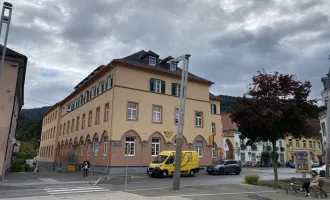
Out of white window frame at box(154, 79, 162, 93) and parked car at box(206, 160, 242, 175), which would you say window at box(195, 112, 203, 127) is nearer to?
white window frame at box(154, 79, 162, 93)

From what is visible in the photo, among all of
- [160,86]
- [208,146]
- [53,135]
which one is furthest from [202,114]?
[53,135]

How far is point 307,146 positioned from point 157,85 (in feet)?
178

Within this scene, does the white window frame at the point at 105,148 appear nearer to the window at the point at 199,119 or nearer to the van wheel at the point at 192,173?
the van wheel at the point at 192,173

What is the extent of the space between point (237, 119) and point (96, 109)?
2062 centimetres

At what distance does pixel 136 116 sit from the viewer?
103ft

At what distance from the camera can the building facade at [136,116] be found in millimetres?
30031

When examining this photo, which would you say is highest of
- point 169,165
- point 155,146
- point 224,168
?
point 155,146

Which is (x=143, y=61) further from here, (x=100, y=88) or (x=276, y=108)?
(x=276, y=108)

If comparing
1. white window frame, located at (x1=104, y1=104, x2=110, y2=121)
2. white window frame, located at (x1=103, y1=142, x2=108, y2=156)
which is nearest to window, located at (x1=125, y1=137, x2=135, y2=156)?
white window frame, located at (x1=103, y1=142, x2=108, y2=156)

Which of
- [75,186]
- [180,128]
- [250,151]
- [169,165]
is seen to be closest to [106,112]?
[169,165]

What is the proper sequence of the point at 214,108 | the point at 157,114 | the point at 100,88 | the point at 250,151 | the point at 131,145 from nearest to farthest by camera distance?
1. the point at 131,145
2. the point at 157,114
3. the point at 100,88
4. the point at 214,108
5. the point at 250,151

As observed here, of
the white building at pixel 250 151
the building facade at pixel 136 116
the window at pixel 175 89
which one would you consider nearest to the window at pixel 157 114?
the building facade at pixel 136 116

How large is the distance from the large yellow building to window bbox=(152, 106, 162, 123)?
47.3 meters

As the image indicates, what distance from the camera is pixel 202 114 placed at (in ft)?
124
